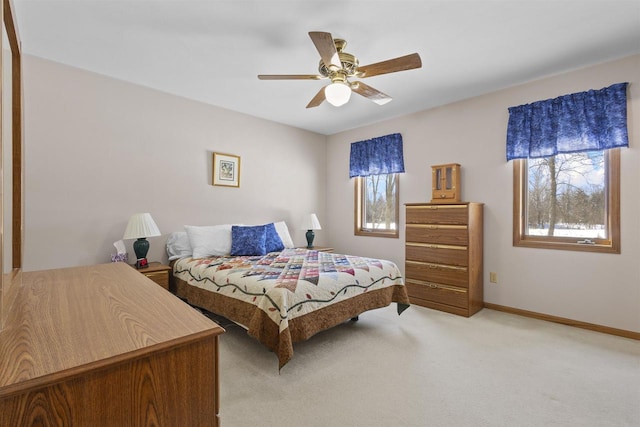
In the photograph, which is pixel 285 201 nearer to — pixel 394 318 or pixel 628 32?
pixel 394 318

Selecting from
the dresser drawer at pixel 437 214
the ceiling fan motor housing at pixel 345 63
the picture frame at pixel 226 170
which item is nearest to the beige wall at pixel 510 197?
the dresser drawer at pixel 437 214

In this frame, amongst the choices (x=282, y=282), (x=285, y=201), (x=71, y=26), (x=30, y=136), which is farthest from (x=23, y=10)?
(x=285, y=201)

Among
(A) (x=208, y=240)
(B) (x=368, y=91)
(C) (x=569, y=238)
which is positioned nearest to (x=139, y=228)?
(A) (x=208, y=240)

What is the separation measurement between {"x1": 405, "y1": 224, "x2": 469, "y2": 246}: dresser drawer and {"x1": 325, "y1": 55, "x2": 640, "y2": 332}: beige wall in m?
0.50

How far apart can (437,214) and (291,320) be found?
2.19 m

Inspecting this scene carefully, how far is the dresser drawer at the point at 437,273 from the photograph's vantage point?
320cm

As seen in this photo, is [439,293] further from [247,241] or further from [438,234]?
[247,241]

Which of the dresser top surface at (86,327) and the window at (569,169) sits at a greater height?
the window at (569,169)

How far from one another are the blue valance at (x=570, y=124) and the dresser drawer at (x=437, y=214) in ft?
2.66

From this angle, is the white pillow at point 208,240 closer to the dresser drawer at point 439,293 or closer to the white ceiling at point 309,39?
the white ceiling at point 309,39

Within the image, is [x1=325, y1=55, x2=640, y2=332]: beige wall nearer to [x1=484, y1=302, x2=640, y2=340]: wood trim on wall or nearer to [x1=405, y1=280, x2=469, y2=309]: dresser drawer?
[x1=484, y1=302, x2=640, y2=340]: wood trim on wall

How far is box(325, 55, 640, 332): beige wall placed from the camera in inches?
103

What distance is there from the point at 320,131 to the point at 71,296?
174 inches

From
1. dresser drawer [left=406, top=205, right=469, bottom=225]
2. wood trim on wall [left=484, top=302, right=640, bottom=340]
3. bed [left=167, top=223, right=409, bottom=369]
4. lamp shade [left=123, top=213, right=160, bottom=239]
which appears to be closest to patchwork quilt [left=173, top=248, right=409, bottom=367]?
bed [left=167, top=223, right=409, bottom=369]
